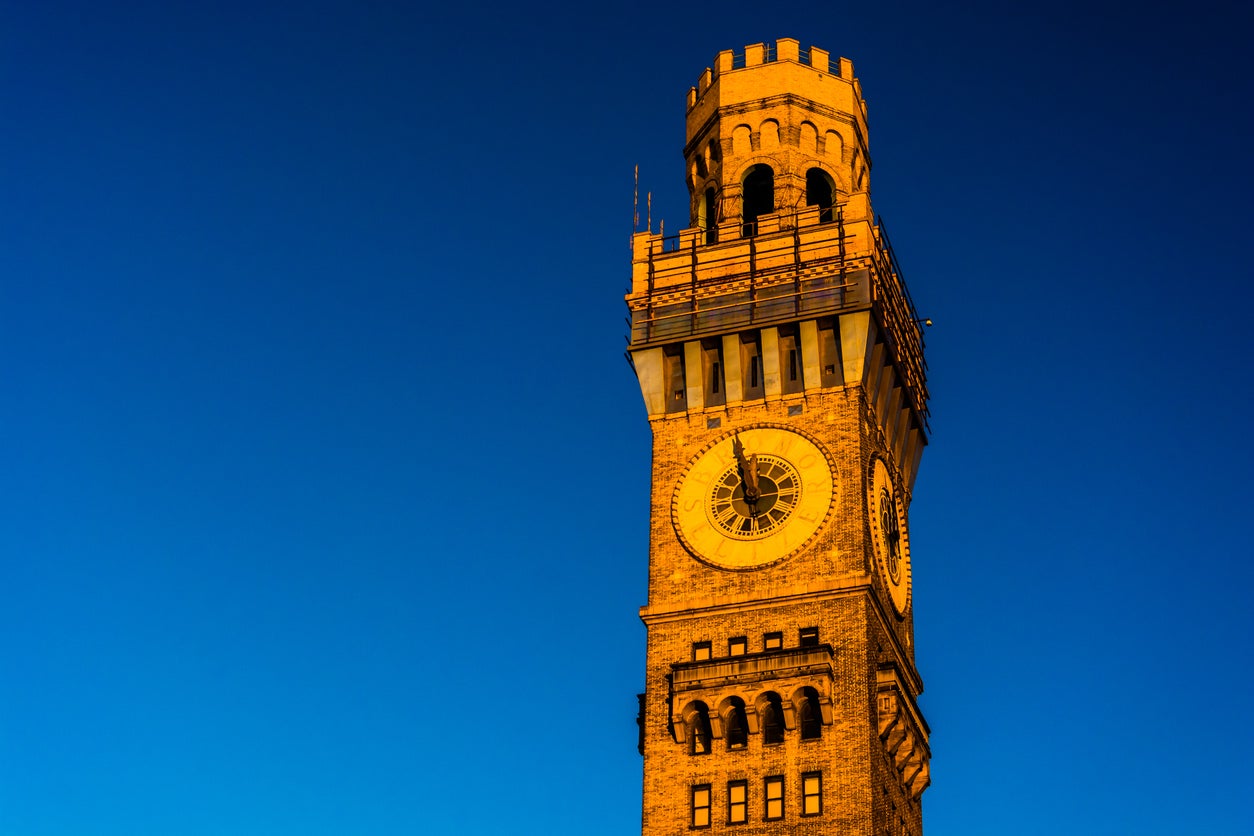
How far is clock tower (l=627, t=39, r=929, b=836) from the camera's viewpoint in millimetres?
77875

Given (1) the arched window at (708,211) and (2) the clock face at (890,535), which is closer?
(2) the clock face at (890,535)

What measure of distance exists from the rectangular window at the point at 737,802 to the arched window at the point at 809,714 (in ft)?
9.38

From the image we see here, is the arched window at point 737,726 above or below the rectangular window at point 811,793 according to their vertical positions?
above

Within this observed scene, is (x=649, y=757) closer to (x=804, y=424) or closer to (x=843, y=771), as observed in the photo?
(x=843, y=771)

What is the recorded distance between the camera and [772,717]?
78.5m

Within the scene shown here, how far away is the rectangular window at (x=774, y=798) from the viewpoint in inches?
3012

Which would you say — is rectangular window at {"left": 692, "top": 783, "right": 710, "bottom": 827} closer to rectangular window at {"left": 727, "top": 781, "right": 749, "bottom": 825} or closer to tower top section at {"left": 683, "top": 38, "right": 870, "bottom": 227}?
rectangular window at {"left": 727, "top": 781, "right": 749, "bottom": 825}

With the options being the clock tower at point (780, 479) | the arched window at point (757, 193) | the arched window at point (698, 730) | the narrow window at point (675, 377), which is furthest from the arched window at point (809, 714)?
the arched window at point (757, 193)

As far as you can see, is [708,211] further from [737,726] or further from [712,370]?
[737,726]

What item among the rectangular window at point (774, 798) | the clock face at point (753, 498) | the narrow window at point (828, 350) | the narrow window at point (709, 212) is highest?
the narrow window at point (709, 212)

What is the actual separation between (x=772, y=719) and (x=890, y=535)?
36.0ft

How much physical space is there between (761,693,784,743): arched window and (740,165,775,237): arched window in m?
22.5

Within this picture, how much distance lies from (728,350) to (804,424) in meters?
4.45

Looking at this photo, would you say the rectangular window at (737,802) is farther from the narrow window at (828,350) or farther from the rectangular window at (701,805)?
the narrow window at (828,350)
